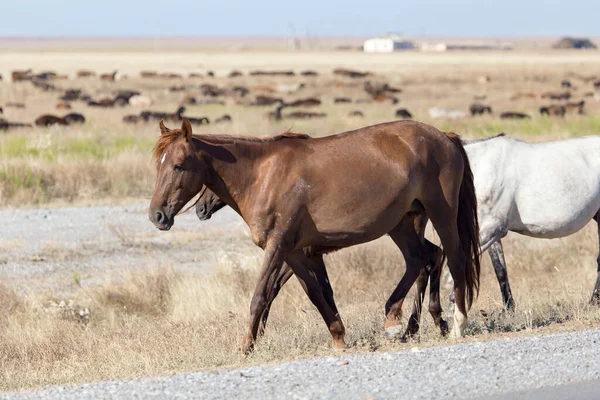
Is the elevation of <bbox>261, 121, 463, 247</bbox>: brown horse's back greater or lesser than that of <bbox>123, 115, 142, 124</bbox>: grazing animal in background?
greater

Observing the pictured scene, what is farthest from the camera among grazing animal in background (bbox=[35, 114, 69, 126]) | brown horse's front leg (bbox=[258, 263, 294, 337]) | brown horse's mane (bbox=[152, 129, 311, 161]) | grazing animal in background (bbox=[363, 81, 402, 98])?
grazing animal in background (bbox=[363, 81, 402, 98])

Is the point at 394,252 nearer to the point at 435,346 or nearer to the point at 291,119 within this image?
the point at 435,346

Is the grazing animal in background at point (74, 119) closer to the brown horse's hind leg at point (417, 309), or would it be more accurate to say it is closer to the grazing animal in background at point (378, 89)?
the grazing animal in background at point (378, 89)

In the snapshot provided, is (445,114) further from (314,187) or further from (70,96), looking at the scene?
(314,187)

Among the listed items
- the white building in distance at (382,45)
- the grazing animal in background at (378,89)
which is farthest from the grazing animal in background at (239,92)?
the white building in distance at (382,45)

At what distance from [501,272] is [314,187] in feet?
10.6

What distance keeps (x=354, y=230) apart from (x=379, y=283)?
16.2ft

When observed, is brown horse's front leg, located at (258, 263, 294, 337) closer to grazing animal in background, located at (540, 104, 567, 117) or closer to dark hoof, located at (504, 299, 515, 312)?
dark hoof, located at (504, 299, 515, 312)

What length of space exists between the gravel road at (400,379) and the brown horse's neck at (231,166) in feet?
4.90

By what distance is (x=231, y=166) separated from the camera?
Answer: 7586mm

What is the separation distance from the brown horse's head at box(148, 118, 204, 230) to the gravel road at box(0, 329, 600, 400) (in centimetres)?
131

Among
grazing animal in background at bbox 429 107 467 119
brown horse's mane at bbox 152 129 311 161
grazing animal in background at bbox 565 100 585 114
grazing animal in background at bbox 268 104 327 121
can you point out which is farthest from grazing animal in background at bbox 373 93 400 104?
brown horse's mane at bbox 152 129 311 161

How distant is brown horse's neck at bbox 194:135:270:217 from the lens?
24.8 feet

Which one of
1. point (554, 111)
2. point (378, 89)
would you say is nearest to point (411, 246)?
point (554, 111)
